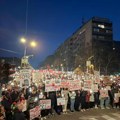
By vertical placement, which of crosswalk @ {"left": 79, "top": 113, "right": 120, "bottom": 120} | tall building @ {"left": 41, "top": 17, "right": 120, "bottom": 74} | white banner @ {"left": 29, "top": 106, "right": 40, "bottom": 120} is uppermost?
tall building @ {"left": 41, "top": 17, "right": 120, "bottom": 74}

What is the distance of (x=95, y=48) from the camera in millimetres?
79750

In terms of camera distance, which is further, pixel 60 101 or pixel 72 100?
pixel 72 100

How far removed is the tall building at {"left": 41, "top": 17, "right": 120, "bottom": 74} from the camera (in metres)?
75.0

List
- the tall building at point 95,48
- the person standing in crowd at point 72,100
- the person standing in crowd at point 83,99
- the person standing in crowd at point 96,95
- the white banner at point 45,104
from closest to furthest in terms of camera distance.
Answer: the white banner at point 45,104 < the person standing in crowd at point 72,100 < the person standing in crowd at point 83,99 < the person standing in crowd at point 96,95 < the tall building at point 95,48

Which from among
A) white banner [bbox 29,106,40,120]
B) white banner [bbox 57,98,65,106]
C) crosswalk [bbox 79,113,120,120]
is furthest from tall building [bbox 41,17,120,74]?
white banner [bbox 29,106,40,120]

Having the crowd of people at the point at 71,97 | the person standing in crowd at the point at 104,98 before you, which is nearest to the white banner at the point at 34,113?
the crowd of people at the point at 71,97

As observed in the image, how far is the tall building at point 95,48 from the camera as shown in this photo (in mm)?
75019

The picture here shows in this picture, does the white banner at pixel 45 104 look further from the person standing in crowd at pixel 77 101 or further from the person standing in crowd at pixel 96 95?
the person standing in crowd at pixel 96 95

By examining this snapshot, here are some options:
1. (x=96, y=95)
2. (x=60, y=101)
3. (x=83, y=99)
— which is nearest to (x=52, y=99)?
(x=60, y=101)

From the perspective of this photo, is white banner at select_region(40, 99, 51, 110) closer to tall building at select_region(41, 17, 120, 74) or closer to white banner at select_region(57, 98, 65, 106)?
white banner at select_region(57, 98, 65, 106)

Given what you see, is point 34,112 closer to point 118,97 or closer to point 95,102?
point 95,102

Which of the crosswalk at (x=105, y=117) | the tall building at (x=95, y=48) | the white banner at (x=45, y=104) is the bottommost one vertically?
the crosswalk at (x=105, y=117)

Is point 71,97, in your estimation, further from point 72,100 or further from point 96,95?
point 96,95

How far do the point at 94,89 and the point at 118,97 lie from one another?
80.8 inches
